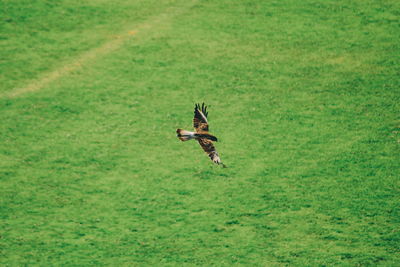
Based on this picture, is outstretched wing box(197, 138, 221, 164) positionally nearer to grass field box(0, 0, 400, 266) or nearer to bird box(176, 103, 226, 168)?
bird box(176, 103, 226, 168)

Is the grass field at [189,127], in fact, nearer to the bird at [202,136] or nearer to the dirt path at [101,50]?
the dirt path at [101,50]

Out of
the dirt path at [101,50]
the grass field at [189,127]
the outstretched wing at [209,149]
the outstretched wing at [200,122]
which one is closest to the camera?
the outstretched wing at [209,149]

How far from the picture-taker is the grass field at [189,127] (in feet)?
26.9

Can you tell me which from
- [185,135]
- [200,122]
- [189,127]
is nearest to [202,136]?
[185,135]

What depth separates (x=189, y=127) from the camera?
10555mm

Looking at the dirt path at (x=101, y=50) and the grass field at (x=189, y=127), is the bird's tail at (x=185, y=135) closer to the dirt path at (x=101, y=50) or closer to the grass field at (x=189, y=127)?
the grass field at (x=189, y=127)

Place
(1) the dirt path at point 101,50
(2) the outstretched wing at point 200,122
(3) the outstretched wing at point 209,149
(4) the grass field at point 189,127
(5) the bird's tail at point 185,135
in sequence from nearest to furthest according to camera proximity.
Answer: (3) the outstretched wing at point 209,149 → (5) the bird's tail at point 185,135 → (2) the outstretched wing at point 200,122 → (4) the grass field at point 189,127 → (1) the dirt path at point 101,50

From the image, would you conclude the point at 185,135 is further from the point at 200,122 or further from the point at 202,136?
the point at 200,122

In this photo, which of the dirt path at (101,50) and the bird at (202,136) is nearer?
the bird at (202,136)

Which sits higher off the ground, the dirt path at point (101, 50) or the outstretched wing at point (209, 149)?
the dirt path at point (101, 50)

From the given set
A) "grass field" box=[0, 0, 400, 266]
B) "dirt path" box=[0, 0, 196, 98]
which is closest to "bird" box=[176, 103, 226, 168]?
"grass field" box=[0, 0, 400, 266]

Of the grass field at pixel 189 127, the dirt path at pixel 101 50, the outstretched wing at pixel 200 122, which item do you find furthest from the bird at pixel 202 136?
the dirt path at pixel 101 50

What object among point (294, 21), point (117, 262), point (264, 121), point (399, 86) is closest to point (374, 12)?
point (294, 21)

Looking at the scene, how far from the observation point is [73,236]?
8.29 m
